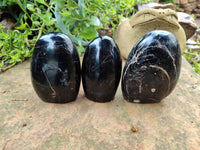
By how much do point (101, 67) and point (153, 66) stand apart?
0.27m

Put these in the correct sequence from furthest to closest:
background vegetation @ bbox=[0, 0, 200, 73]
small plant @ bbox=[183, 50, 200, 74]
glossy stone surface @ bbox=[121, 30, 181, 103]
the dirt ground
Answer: small plant @ bbox=[183, 50, 200, 74] < background vegetation @ bbox=[0, 0, 200, 73] < glossy stone surface @ bbox=[121, 30, 181, 103] < the dirt ground

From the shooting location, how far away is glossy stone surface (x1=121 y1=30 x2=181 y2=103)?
91 centimetres

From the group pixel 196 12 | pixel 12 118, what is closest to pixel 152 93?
pixel 12 118

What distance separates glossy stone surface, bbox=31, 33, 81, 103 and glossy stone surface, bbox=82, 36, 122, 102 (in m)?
0.07

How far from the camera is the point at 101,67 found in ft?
3.13

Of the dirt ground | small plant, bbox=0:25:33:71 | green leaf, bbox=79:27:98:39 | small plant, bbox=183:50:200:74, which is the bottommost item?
small plant, bbox=183:50:200:74

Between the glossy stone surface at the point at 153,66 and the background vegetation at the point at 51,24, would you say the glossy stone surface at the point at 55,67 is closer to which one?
the glossy stone surface at the point at 153,66

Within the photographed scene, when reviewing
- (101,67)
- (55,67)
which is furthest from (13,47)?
(101,67)


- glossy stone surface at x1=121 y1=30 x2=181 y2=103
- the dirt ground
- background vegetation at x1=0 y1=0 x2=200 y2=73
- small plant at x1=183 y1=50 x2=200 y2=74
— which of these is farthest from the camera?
small plant at x1=183 y1=50 x2=200 y2=74

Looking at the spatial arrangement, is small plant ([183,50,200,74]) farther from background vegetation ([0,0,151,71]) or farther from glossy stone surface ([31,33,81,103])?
glossy stone surface ([31,33,81,103])

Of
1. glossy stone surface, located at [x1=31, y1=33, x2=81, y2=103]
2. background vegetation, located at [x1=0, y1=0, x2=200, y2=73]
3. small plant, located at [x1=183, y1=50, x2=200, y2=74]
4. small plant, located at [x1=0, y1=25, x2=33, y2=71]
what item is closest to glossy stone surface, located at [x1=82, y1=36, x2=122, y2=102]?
glossy stone surface, located at [x1=31, y1=33, x2=81, y2=103]

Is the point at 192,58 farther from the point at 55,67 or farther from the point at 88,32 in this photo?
the point at 55,67

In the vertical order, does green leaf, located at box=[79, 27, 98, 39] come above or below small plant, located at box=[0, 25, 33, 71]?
above

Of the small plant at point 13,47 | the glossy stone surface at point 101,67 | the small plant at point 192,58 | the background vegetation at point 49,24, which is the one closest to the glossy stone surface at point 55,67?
the glossy stone surface at point 101,67
